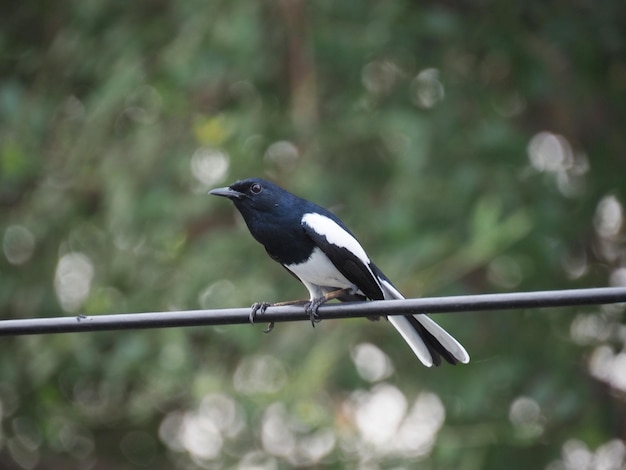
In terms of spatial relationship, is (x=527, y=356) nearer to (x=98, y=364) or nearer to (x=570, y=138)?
(x=570, y=138)

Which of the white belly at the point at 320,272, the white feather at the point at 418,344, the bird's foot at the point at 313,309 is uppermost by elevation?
the bird's foot at the point at 313,309

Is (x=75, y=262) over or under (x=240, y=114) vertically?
under

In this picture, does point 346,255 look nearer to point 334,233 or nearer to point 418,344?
point 334,233

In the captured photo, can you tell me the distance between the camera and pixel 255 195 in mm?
4480

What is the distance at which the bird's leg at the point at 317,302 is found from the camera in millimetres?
3380

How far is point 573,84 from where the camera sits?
21.7 ft

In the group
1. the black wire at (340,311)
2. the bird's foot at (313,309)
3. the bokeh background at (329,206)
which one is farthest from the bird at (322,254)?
the bokeh background at (329,206)

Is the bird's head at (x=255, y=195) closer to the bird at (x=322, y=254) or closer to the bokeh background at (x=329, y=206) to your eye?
the bird at (x=322, y=254)

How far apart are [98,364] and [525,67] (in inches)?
126

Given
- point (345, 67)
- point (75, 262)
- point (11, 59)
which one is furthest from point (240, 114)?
point (11, 59)

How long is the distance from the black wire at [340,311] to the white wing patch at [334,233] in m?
0.85

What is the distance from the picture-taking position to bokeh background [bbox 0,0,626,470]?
593cm

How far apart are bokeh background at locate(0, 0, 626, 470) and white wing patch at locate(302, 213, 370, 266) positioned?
51.8 inches

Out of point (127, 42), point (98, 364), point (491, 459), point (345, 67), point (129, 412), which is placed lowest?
point (491, 459)
